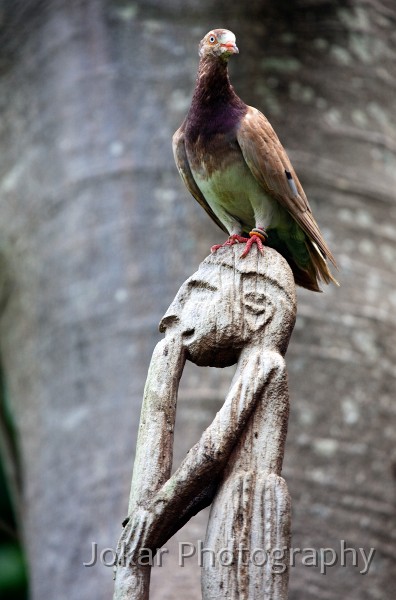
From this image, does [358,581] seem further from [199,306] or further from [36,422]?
[199,306]

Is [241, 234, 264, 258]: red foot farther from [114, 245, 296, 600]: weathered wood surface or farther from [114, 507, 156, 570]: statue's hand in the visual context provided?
[114, 507, 156, 570]: statue's hand

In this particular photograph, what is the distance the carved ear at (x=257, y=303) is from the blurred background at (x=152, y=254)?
2.32 meters

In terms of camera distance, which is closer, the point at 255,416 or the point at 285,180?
the point at 255,416

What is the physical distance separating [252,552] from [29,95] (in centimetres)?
416

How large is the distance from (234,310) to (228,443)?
39 cm

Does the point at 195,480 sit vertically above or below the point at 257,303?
below

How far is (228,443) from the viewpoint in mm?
2877

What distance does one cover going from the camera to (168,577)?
5121mm

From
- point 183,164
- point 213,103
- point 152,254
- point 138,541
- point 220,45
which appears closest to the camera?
point 138,541

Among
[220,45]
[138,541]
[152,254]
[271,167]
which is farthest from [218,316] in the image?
[152,254]

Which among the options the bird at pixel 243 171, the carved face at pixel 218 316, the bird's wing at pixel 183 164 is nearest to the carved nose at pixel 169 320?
the carved face at pixel 218 316

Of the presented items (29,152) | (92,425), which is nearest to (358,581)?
(92,425)

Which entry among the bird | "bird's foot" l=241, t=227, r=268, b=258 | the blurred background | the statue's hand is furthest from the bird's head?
the blurred background

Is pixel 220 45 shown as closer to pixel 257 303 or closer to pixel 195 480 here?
pixel 257 303
